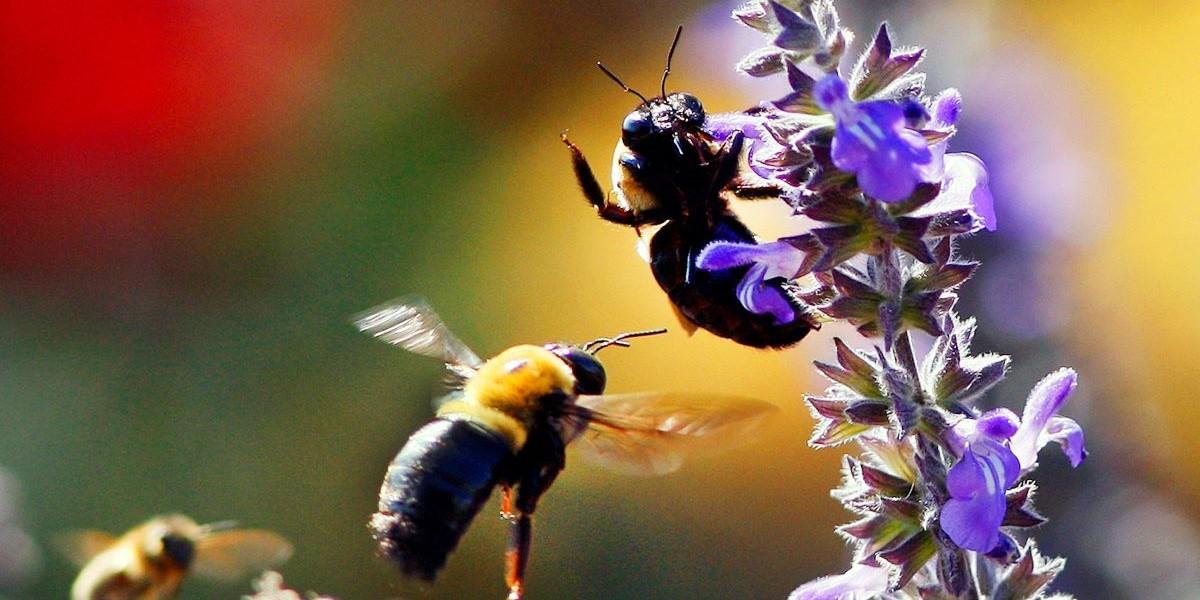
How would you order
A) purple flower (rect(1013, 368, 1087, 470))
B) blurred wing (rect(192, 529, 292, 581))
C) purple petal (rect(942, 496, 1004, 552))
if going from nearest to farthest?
purple petal (rect(942, 496, 1004, 552)), purple flower (rect(1013, 368, 1087, 470)), blurred wing (rect(192, 529, 292, 581))

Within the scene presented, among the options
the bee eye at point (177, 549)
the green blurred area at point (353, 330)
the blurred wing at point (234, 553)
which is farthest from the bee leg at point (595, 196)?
the green blurred area at point (353, 330)

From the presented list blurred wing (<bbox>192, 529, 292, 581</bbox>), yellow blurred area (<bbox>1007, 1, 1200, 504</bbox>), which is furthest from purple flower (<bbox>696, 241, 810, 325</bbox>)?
yellow blurred area (<bbox>1007, 1, 1200, 504</bbox>)

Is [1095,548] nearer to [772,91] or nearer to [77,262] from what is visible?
[772,91]

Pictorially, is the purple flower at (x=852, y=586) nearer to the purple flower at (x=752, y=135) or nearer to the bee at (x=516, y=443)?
the bee at (x=516, y=443)

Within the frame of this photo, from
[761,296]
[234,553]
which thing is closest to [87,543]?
[234,553]

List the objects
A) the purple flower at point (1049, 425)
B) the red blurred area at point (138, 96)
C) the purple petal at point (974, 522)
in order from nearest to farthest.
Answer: the purple petal at point (974, 522)
the purple flower at point (1049, 425)
the red blurred area at point (138, 96)

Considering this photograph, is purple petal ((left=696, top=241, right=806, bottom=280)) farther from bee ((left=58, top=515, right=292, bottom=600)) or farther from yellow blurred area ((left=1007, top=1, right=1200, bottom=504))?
yellow blurred area ((left=1007, top=1, right=1200, bottom=504))

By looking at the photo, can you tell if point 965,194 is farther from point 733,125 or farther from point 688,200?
point 688,200
